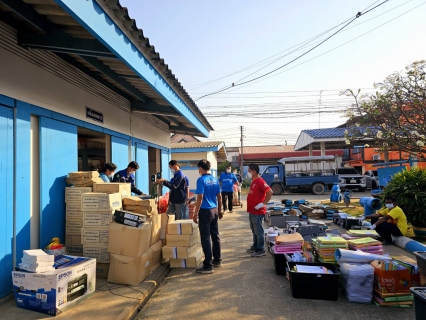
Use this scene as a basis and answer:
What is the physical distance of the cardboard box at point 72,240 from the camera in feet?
14.9

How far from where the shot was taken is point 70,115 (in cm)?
500

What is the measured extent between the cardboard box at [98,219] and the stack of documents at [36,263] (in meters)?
0.91

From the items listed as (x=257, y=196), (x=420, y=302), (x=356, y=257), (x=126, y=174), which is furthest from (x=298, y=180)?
(x=420, y=302)

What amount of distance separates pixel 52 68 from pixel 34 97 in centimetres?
70

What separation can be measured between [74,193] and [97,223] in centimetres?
69

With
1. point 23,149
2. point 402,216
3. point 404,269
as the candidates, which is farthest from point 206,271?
point 402,216

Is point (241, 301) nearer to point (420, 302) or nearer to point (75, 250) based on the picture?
point (420, 302)

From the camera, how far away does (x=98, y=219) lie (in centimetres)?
432

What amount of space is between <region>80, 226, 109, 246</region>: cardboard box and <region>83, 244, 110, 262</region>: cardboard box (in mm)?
61

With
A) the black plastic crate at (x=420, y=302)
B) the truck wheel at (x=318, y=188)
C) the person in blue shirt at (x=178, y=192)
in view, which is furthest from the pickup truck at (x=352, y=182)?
the black plastic crate at (x=420, y=302)

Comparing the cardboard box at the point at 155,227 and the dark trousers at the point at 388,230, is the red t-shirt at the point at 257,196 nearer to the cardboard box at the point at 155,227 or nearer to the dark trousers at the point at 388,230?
the cardboard box at the point at 155,227

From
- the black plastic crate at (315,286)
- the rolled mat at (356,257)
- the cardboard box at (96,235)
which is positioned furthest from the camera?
the cardboard box at (96,235)

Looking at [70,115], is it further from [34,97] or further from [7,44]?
[7,44]

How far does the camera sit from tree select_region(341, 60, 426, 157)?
6.54 meters
